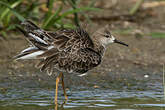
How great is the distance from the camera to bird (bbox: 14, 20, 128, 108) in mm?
6458

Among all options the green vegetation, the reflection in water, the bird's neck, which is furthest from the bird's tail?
the green vegetation

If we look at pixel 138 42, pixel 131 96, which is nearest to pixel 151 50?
pixel 138 42

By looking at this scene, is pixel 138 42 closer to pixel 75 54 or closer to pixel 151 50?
pixel 151 50

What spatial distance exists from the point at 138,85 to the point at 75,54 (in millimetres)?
1830

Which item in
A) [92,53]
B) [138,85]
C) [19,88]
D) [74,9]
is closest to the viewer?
[92,53]

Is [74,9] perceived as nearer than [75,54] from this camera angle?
No

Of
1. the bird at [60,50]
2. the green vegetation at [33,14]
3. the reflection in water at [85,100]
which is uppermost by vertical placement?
the green vegetation at [33,14]

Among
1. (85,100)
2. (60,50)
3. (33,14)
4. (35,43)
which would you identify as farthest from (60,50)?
(33,14)

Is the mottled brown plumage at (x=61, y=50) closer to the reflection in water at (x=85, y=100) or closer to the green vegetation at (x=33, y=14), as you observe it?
the reflection in water at (x=85, y=100)

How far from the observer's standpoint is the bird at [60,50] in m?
6.46

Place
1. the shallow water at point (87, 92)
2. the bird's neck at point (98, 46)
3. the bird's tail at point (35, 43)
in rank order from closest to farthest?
the bird's tail at point (35, 43) < the shallow water at point (87, 92) < the bird's neck at point (98, 46)

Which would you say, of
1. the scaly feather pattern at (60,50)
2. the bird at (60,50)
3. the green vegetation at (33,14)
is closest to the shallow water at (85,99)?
the bird at (60,50)

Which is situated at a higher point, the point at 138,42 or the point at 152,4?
the point at 152,4

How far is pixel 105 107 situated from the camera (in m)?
6.46
